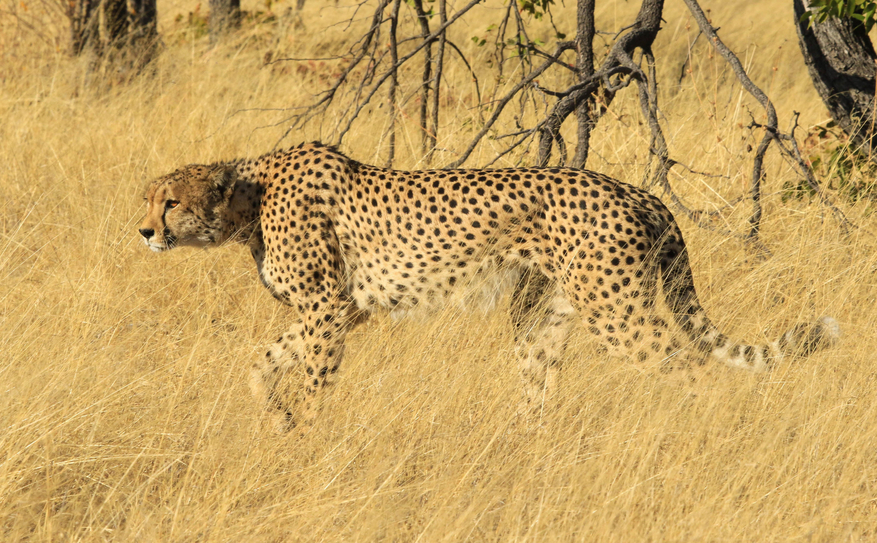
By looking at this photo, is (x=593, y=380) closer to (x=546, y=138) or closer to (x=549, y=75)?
(x=546, y=138)

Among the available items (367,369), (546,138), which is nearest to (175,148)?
(546,138)

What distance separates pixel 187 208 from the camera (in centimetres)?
364

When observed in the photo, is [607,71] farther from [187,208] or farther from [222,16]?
[222,16]

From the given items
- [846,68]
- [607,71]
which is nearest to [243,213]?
[607,71]

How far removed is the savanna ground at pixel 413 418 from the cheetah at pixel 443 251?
0.40 feet

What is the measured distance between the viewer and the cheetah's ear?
3658mm

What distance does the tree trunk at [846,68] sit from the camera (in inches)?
194

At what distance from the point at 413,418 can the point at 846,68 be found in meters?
3.47

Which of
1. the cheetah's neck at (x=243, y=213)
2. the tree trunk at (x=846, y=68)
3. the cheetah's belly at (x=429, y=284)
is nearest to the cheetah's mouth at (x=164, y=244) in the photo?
the cheetah's neck at (x=243, y=213)

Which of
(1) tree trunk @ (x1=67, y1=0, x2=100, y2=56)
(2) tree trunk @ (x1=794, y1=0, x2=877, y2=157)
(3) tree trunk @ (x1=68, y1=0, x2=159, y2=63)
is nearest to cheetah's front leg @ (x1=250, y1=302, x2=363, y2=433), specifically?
(2) tree trunk @ (x1=794, y1=0, x2=877, y2=157)

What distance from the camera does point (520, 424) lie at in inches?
122

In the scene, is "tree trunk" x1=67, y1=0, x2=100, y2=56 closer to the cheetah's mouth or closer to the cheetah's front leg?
the cheetah's mouth

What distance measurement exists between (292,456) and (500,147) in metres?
3.16

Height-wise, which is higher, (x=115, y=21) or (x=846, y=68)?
(x=846, y=68)
